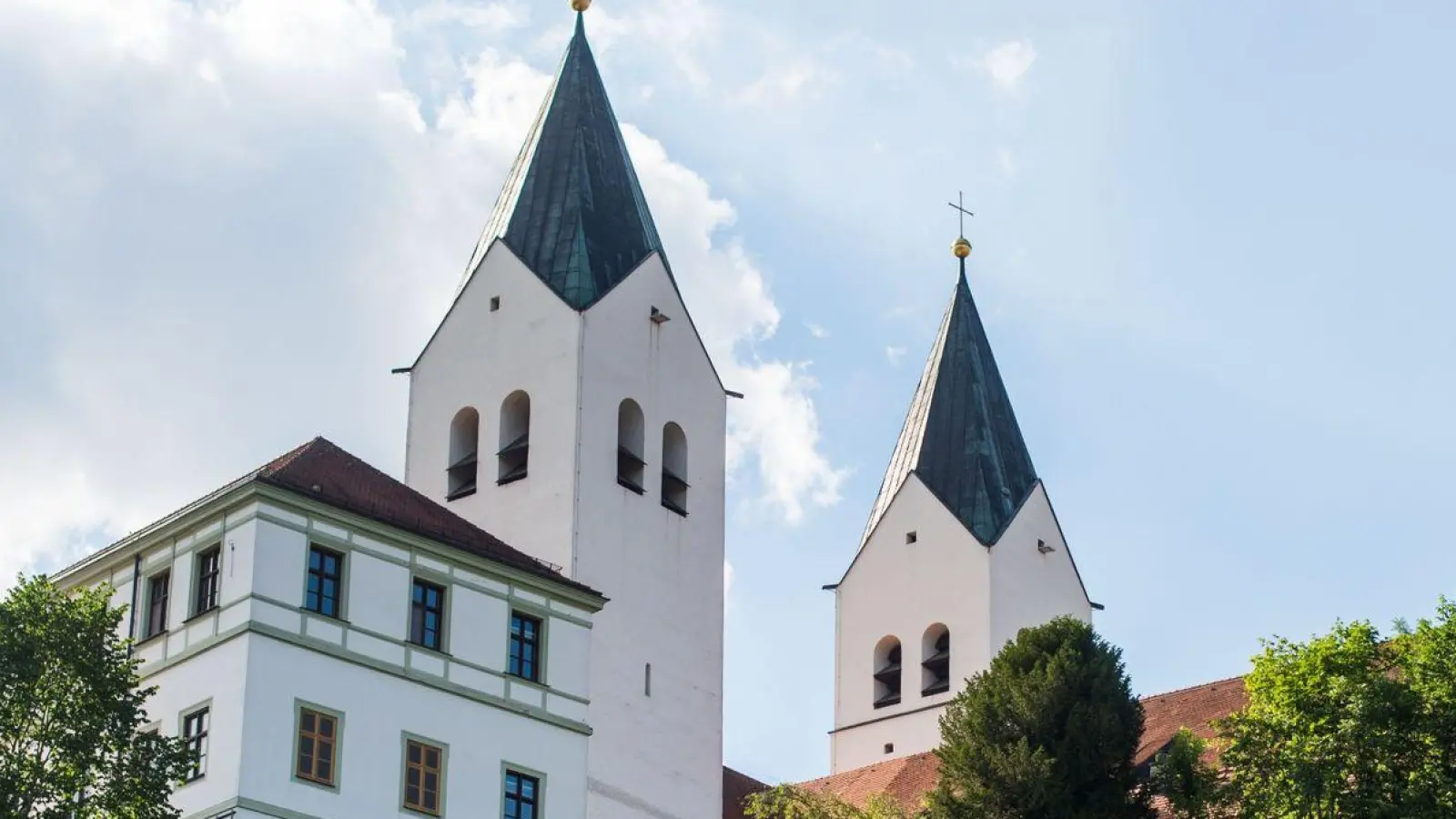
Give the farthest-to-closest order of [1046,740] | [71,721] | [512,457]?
[512,457], [1046,740], [71,721]

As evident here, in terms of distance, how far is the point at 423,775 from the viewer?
42.8 meters

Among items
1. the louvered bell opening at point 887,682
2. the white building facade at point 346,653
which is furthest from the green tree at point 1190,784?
the louvered bell opening at point 887,682

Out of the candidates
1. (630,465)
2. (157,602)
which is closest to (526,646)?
(157,602)

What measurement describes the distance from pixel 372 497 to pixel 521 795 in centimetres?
478

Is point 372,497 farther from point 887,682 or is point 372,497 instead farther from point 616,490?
point 887,682

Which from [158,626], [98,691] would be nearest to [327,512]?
[158,626]

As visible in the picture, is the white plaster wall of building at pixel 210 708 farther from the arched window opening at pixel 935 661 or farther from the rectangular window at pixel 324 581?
Answer: the arched window opening at pixel 935 661

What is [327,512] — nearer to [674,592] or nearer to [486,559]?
[486,559]

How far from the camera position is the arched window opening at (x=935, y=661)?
67.0 m

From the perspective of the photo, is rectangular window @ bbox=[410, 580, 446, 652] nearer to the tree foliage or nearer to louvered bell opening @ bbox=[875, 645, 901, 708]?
the tree foliage

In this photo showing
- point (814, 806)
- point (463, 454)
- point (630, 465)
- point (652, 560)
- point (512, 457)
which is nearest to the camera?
point (814, 806)

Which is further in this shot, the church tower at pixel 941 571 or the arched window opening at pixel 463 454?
the church tower at pixel 941 571

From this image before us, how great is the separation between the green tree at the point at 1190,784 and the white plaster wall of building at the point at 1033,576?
19347 millimetres

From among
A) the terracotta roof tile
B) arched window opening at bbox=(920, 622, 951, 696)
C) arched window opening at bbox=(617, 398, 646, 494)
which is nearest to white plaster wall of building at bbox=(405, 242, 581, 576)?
arched window opening at bbox=(617, 398, 646, 494)
